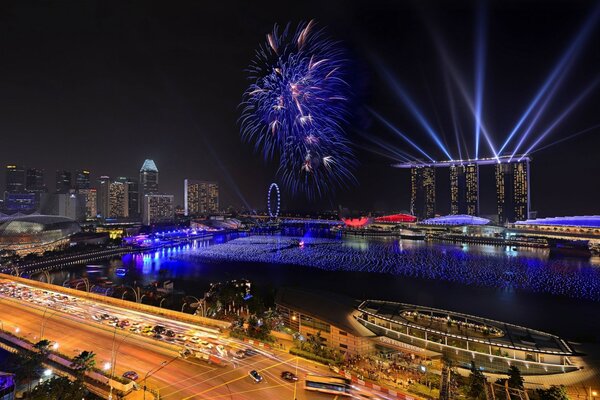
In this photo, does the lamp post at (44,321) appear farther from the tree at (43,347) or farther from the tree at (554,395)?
the tree at (554,395)

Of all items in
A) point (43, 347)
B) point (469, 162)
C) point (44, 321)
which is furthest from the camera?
point (469, 162)

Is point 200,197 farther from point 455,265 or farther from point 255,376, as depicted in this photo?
point 255,376

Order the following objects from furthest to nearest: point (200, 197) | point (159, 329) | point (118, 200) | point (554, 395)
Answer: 1. point (200, 197)
2. point (118, 200)
3. point (159, 329)
4. point (554, 395)

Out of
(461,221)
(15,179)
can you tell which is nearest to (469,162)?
(461,221)

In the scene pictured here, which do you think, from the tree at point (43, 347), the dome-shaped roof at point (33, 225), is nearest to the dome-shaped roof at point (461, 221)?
the tree at point (43, 347)

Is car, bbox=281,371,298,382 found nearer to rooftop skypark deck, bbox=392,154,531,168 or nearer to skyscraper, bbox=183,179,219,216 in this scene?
rooftop skypark deck, bbox=392,154,531,168

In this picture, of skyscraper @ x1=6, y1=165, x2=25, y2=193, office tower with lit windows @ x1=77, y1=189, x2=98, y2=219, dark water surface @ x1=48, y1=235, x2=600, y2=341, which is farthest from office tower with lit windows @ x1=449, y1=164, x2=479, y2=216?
skyscraper @ x1=6, y1=165, x2=25, y2=193

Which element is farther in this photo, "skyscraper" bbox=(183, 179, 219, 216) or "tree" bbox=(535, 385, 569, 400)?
"skyscraper" bbox=(183, 179, 219, 216)
